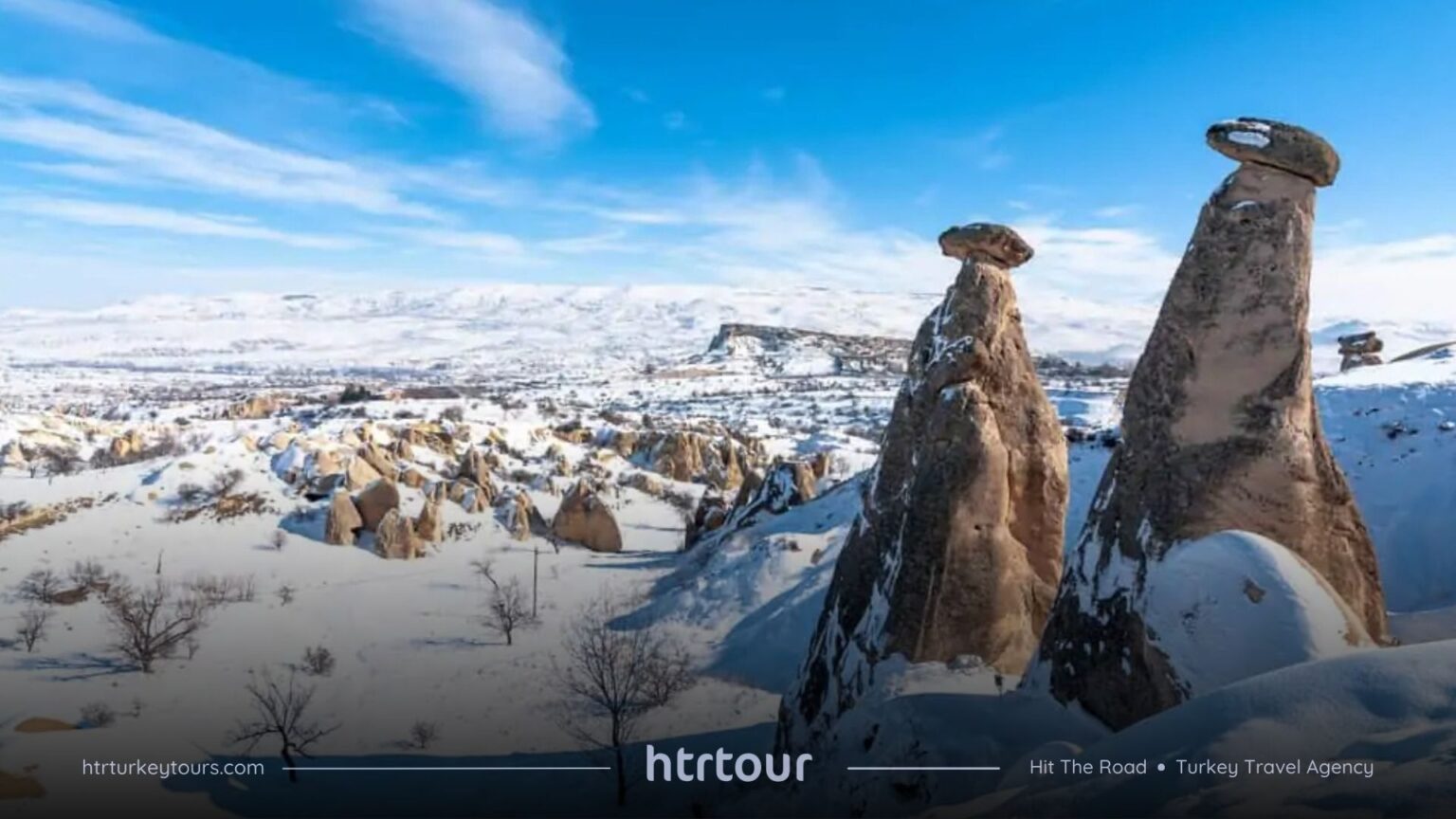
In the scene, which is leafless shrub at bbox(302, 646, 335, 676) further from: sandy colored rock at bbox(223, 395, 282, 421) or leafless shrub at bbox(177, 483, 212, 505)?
sandy colored rock at bbox(223, 395, 282, 421)

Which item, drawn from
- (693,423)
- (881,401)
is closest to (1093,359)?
(881,401)

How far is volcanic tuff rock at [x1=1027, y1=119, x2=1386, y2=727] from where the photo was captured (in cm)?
→ 752

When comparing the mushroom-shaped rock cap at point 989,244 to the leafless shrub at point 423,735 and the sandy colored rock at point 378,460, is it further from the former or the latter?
the sandy colored rock at point 378,460

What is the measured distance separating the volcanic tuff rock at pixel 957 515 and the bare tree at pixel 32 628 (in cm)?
2326

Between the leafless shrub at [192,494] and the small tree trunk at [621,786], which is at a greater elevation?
the leafless shrub at [192,494]

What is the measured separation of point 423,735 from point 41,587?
18.3 m

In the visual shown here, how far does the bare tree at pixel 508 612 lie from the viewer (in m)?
23.7

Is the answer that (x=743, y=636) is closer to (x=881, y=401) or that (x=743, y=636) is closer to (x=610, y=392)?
(x=881, y=401)

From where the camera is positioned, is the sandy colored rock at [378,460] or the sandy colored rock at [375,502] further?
the sandy colored rock at [378,460]

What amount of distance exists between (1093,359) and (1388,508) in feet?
567

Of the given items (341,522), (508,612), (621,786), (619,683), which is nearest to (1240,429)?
(621,786)

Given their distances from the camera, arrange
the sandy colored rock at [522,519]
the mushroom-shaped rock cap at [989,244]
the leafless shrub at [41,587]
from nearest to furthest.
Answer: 1. the mushroom-shaped rock cap at [989,244]
2. the leafless shrub at [41,587]
3. the sandy colored rock at [522,519]

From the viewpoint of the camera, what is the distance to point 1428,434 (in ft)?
61.5

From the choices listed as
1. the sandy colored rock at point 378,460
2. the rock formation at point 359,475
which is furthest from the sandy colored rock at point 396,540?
the sandy colored rock at point 378,460
